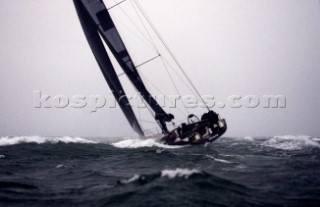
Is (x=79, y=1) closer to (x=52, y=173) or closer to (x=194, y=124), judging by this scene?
(x=194, y=124)

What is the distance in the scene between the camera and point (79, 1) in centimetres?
2053

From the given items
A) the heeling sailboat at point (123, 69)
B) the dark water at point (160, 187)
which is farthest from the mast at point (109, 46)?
the dark water at point (160, 187)

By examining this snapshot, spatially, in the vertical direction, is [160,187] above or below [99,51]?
below

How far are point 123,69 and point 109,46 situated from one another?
2148mm

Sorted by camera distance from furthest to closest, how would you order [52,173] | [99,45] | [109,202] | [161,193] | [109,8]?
[99,45] → [109,8] → [52,173] → [161,193] → [109,202]

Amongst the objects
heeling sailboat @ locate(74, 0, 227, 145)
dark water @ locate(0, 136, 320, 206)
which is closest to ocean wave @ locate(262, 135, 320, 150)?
heeling sailboat @ locate(74, 0, 227, 145)

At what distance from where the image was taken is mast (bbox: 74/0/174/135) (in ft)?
64.6

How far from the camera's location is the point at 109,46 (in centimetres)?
2027

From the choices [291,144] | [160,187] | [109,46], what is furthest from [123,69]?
[291,144]

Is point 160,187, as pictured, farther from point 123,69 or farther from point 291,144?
point 291,144

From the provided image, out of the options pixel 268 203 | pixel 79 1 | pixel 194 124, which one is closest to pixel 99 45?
pixel 79 1

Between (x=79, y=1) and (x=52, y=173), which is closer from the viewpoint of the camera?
(x=52, y=173)

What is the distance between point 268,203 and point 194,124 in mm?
13462

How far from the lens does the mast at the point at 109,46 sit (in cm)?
1969
